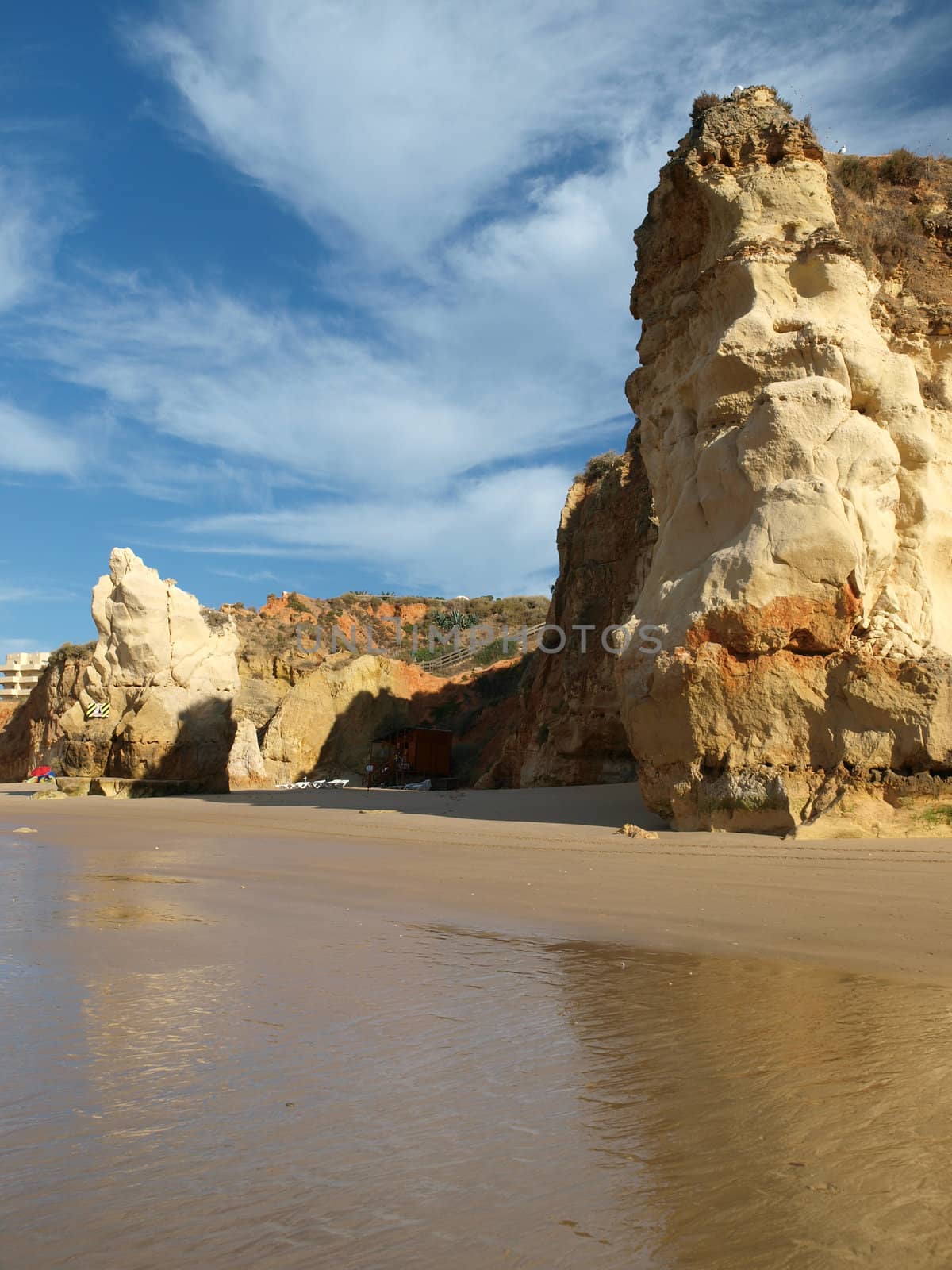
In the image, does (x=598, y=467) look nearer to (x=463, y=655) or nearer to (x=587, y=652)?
(x=587, y=652)

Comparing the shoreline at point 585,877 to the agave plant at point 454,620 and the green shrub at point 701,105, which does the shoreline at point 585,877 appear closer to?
the green shrub at point 701,105

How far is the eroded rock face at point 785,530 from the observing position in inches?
342

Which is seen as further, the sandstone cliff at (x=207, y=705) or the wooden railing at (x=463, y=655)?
the wooden railing at (x=463, y=655)

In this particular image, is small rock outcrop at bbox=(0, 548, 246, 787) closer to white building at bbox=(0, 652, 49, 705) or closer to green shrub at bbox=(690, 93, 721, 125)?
green shrub at bbox=(690, 93, 721, 125)

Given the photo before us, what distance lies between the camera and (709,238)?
1194 centimetres

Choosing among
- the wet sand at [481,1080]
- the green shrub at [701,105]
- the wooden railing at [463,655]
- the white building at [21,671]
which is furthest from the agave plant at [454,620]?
the wet sand at [481,1080]

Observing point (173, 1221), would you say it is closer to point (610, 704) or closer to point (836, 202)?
point (836, 202)

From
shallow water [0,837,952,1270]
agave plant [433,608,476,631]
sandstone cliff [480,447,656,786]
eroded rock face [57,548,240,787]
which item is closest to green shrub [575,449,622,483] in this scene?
sandstone cliff [480,447,656,786]

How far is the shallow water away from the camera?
1.76 m

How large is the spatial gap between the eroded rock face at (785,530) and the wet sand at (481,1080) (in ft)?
9.31

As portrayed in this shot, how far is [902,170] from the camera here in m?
12.6

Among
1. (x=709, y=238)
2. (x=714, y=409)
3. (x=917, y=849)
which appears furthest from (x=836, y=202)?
(x=917, y=849)

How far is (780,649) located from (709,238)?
19.2 ft

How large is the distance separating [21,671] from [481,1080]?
68.0 m
